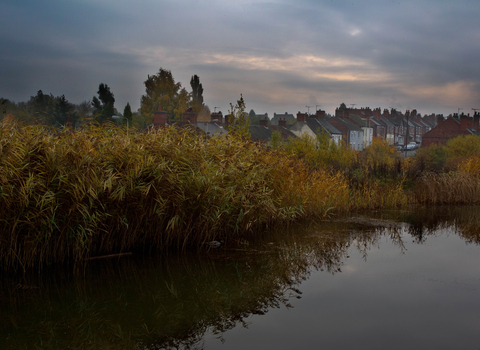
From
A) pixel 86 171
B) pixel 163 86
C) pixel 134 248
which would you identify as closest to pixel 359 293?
pixel 134 248

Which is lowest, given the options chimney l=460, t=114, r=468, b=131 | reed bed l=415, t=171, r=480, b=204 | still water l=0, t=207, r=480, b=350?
still water l=0, t=207, r=480, b=350

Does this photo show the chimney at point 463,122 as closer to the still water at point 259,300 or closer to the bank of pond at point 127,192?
the bank of pond at point 127,192

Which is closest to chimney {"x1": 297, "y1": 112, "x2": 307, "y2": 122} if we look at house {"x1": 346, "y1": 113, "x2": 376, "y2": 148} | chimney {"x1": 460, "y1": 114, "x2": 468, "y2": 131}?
house {"x1": 346, "y1": 113, "x2": 376, "y2": 148}

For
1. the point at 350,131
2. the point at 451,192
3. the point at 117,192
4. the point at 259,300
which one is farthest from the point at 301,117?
the point at 259,300

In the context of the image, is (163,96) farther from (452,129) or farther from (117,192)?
(117,192)

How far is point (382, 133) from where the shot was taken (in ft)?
265

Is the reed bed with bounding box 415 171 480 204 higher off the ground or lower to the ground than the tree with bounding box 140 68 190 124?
lower

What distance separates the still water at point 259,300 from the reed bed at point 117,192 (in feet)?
1.61

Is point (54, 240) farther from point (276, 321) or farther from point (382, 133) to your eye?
point (382, 133)

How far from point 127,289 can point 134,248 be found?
1.82m

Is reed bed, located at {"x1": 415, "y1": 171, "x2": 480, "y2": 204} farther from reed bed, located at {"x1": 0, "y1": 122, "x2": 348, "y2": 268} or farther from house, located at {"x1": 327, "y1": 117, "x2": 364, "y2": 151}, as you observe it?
house, located at {"x1": 327, "y1": 117, "x2": 364, "y2": 151}

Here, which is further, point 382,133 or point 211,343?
point 382,133

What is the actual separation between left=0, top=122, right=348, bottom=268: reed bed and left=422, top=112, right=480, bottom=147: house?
2250 inches

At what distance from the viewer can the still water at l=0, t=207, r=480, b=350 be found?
16.4ft
